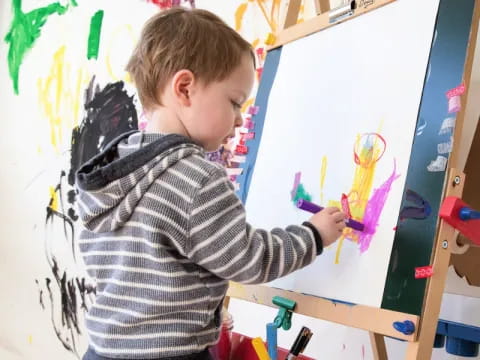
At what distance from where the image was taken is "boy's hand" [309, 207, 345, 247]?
746mm

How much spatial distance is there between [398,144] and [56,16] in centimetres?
156

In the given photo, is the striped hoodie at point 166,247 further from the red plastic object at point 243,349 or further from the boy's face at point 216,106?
the red plastic object at point 243,349

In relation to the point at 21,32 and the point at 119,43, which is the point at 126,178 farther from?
the point at 21,32

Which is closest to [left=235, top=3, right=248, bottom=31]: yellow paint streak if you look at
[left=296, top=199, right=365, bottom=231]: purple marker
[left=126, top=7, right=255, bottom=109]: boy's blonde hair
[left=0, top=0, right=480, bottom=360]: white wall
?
[left=0, top=0, right=480, bottom=360]: white wall

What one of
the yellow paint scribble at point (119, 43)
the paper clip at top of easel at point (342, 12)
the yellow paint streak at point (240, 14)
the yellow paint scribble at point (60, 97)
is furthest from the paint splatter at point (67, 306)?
the paper clip at top of easel at point (342, 12)

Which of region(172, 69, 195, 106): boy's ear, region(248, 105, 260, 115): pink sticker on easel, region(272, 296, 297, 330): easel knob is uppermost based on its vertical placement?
region(248, 105, 260, 115): pink sticker on easel

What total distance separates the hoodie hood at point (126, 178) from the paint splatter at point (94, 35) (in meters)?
1.15

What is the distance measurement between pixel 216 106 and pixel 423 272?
363 millimetres

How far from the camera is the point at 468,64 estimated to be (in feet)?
2.33

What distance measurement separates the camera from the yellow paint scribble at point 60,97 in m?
1.78

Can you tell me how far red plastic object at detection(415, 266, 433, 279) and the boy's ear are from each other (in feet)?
1.28

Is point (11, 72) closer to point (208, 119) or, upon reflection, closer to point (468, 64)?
point (208, 119)

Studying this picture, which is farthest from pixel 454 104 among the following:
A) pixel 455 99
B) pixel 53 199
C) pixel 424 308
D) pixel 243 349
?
pixel 53 199

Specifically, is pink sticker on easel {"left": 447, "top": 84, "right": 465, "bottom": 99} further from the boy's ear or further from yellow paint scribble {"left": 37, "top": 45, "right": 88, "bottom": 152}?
yellow paint scribble {"left": 37, "top": 45, "right": 88, "bottom": 152}
